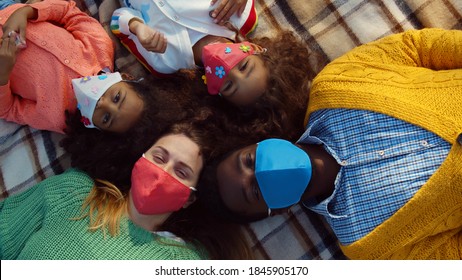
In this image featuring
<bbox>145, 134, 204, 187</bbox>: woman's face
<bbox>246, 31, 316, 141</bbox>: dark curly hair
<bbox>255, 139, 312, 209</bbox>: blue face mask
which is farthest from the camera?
<bbox>246, 31, 316, 141</bbox>: dark curly hair

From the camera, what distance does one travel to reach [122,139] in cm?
146

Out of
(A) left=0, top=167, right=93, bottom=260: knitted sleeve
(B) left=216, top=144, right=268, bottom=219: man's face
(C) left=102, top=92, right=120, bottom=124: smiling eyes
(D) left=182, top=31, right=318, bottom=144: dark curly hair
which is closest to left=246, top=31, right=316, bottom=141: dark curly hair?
(D) left=182, top=31, right=318, bottom=144: dark curly hair

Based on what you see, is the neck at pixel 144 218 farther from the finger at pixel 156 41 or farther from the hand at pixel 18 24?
the hand at pixel 18 24

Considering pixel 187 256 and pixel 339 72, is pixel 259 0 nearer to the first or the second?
pixel 339 72

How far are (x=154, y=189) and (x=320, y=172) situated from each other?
0.48 metres

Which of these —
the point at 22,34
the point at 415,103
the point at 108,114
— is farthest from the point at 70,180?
the point at 415,103

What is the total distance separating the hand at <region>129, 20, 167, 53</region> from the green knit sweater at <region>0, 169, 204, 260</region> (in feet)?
1.57

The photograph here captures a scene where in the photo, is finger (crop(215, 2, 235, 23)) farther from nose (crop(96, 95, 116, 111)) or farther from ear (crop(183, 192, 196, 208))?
ear (crop(183, 192, 196, 208))

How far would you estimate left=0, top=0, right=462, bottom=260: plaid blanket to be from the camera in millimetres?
1540

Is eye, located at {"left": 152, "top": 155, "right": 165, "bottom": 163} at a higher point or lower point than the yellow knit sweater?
higher

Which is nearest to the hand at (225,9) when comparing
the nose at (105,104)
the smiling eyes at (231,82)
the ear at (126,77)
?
the smiling eyes at (231,82)

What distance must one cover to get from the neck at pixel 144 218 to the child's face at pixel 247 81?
17.6 inches

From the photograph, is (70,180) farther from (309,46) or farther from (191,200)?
(309,46)

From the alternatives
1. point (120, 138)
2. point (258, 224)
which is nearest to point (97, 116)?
point (120, 138)
